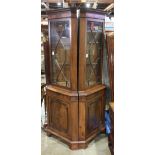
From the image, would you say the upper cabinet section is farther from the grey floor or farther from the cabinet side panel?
the grey floor

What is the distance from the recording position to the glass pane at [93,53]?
11.7 ft

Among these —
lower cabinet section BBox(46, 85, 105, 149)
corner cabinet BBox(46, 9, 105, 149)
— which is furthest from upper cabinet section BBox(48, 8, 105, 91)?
lower cabinet section BBox(46, 85, 105, 149)

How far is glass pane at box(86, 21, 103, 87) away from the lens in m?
3.58

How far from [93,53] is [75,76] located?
0.58 m

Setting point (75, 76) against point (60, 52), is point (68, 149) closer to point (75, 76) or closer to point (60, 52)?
point (75, 76)

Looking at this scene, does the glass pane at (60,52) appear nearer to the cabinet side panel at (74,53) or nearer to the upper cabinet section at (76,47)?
the upper cabinet section at (76,47)

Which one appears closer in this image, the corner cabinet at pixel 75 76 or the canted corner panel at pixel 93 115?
the corner cabinet at pixel 75 76

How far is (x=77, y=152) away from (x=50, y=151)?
0.44 meters

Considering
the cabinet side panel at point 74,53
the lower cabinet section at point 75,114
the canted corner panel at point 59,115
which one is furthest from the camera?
the canted corner panel at point 59,115

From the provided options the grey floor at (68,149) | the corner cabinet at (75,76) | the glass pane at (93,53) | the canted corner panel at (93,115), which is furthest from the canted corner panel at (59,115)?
the glass pane at (93,53)

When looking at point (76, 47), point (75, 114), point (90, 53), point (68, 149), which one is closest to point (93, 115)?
point (75, 114)
